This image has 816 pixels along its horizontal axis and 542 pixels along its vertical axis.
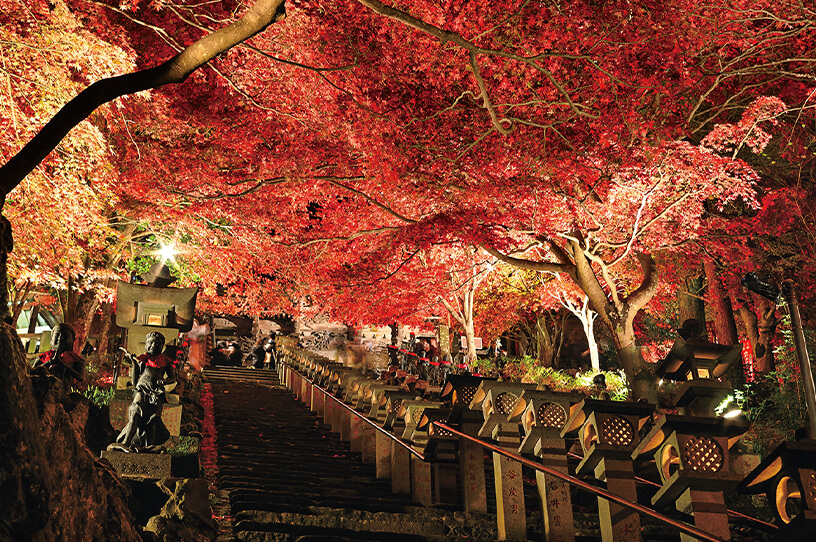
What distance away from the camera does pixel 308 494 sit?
7.42 metres

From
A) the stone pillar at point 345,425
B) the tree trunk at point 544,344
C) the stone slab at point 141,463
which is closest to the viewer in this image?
the stone slab at point 141,463

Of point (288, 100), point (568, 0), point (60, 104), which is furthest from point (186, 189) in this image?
point (568, 0)

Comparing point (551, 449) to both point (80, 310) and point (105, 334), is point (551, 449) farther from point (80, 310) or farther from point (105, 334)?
point (105, 334)

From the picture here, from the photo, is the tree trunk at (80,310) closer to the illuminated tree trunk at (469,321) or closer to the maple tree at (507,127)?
the maple tree at (507,127)

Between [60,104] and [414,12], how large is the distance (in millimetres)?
7126

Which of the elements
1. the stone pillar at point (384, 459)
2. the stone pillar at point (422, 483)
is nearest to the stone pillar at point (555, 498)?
the stone pillar at point (422, 483)

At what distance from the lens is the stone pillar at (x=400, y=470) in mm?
7871

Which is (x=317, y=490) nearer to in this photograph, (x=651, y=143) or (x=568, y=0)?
(x=651, y=143)

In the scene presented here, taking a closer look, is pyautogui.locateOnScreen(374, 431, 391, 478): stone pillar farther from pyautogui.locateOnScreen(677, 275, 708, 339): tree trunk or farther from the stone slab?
pyautogui.locateOnScreen(677, 275, 708, 339): tree trunk

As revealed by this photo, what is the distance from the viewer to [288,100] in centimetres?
1385

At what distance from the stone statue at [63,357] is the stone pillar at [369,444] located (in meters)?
4.57

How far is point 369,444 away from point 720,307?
524 inches

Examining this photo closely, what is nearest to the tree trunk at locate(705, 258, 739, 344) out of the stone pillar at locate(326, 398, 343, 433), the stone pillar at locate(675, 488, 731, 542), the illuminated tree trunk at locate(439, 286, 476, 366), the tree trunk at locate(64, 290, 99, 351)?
the illuminated tree trunk at locate(439, 286, 476, 366)

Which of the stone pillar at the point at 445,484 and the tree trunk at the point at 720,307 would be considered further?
the tree trunk at the point at 720,307
